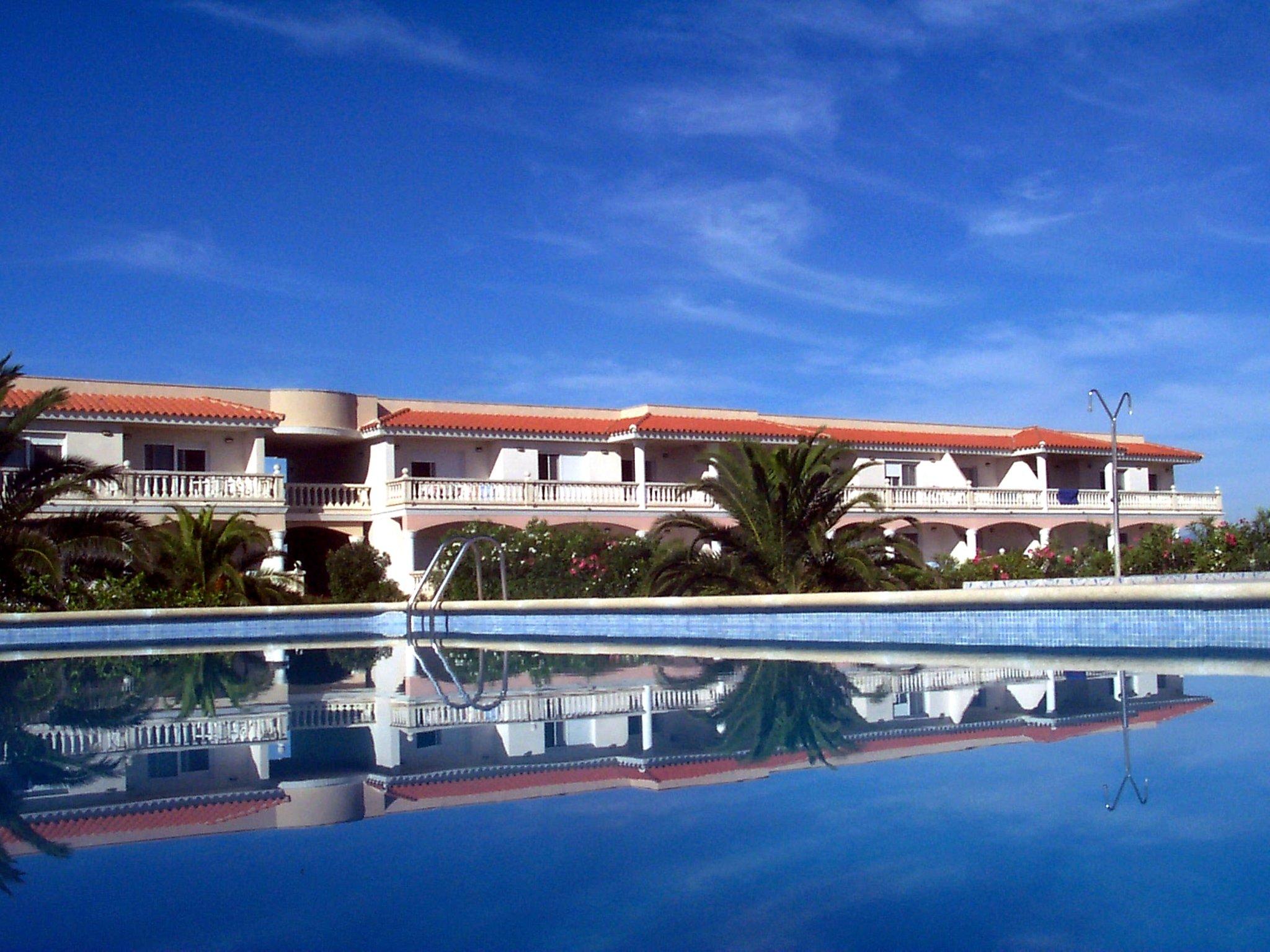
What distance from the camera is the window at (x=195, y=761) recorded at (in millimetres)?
6242

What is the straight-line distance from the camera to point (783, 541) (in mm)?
19438

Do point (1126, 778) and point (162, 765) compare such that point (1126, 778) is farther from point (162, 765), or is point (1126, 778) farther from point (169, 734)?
point (169, 734)

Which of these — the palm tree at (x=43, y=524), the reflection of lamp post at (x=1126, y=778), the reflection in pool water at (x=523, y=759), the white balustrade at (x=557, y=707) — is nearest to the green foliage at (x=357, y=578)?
the palm tree at (x=43, y=524)

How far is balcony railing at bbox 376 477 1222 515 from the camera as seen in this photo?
33969mm

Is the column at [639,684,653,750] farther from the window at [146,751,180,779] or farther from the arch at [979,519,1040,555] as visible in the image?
the arch at [979,519,1040,555]

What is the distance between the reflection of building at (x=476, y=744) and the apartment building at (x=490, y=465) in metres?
20.1

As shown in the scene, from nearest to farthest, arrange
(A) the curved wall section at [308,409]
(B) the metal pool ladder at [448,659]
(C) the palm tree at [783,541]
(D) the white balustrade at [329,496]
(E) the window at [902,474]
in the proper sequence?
1. (B) the metal pool ladder at [448,659]
2. (C) the palm tree at [783,541]
3. (D) the white balustrade at [329,496]
4. (A) the curved wall section at [308,409]
5. (E) the window at [902,474]

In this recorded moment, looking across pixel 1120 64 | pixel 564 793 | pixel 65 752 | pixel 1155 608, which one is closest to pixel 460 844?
pixel 564 793

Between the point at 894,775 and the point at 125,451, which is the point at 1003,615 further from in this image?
the point at 125,451

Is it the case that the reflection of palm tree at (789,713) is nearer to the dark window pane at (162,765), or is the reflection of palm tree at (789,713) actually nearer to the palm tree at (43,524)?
the dark window pane at (162,765)

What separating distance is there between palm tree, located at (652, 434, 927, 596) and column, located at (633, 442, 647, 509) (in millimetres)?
16418

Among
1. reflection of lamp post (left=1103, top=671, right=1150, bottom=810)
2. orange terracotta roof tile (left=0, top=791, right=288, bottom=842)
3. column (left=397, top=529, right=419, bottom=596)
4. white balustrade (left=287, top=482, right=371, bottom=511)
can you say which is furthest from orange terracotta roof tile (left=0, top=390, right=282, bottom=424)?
reflection of lamp post (left=1103, top=671, right=1150, bottom=810)

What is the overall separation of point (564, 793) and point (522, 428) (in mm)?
32032

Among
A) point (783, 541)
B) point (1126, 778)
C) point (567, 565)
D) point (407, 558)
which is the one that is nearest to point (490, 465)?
point (407, 558)
